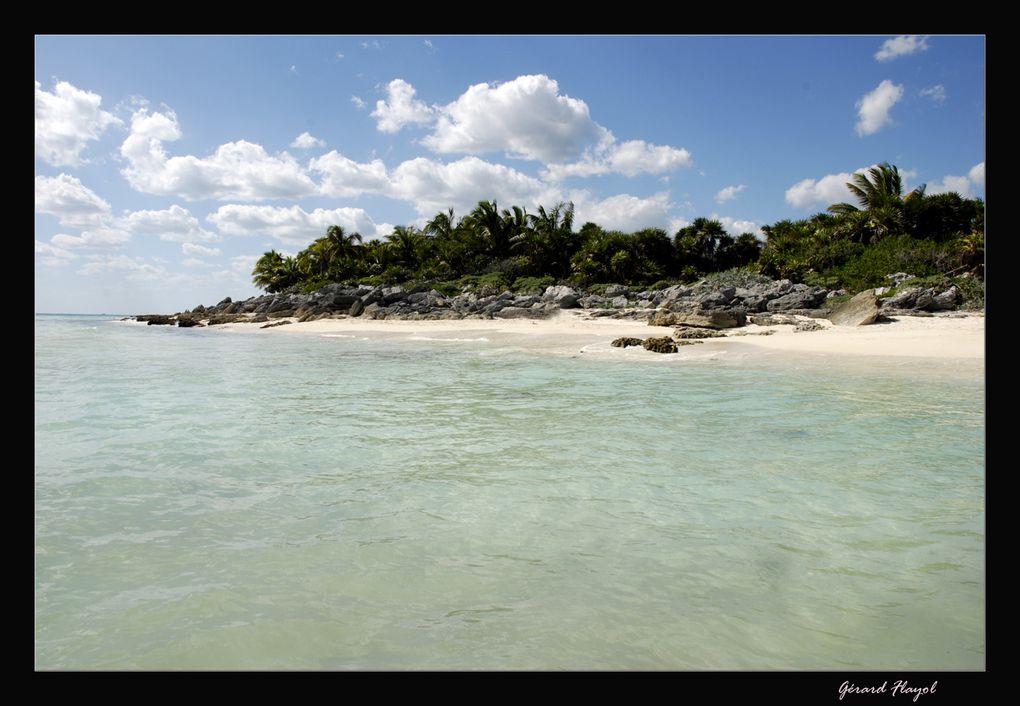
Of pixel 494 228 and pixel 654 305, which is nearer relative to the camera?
pixel 654 305

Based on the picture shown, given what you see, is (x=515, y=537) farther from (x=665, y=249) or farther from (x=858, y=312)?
(x=665, y=249)

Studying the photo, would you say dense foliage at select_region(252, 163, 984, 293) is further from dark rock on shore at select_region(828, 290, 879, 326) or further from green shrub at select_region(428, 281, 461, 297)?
dark rock on shore at select_region(828, 290, 879, 326)

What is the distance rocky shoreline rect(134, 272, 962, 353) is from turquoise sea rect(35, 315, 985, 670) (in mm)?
10436

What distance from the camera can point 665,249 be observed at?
46656 millimetres

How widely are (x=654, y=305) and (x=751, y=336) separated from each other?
13.4m

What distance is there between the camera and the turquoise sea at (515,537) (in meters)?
2.81

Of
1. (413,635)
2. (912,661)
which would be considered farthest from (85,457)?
(912,661)

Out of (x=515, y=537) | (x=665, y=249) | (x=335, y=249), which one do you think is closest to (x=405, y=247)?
(x=335, y=249)

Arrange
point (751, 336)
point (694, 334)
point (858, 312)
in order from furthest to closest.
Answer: point (858, 312)
point (694, 334)
point (751, 336)

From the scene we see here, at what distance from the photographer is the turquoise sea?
2.81 metres

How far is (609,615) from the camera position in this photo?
9.95ft
